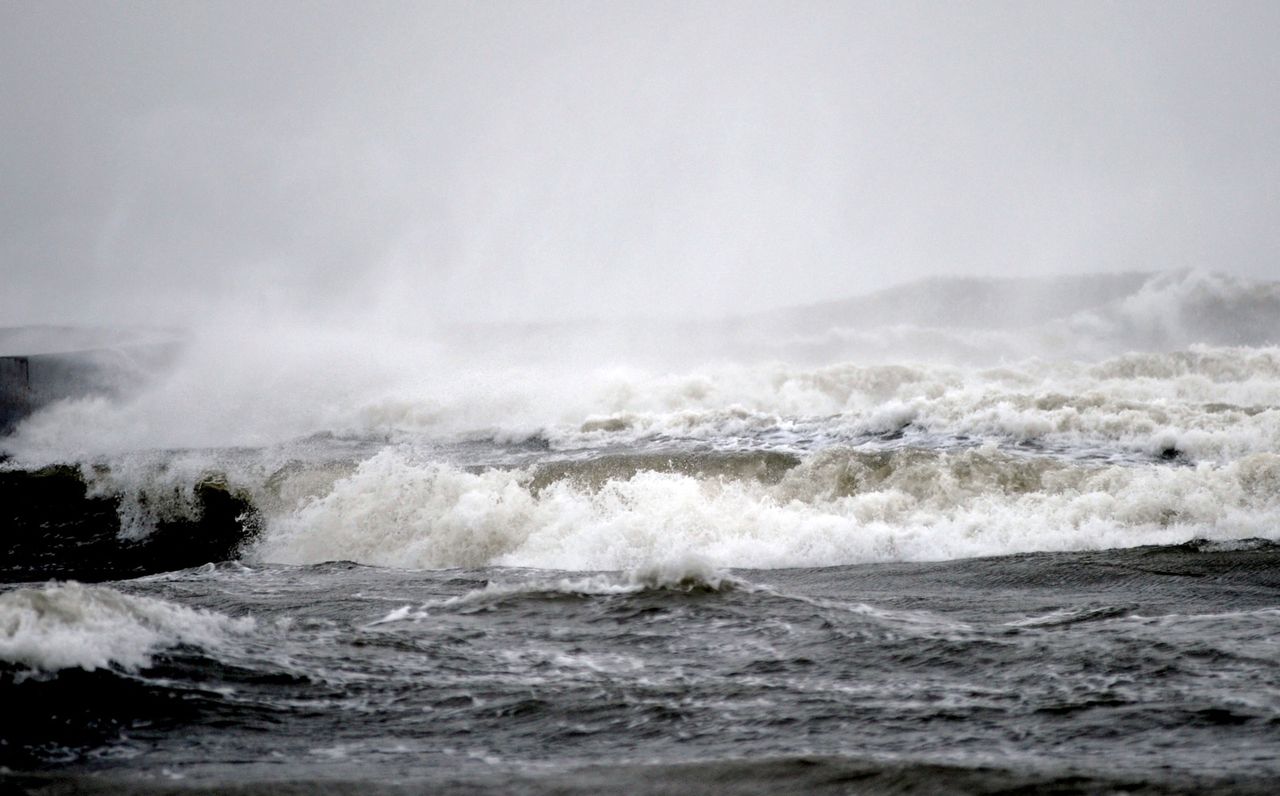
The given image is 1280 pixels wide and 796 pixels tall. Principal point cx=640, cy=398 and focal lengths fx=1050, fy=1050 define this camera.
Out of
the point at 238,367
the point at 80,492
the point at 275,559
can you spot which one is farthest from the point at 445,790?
the point at 238,367

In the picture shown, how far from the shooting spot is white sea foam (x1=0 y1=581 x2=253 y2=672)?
5.08 m

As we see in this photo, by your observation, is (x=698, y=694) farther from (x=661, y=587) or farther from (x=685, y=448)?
(x=685, y=448)

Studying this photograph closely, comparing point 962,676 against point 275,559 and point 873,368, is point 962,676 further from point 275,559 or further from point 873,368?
point 873,368

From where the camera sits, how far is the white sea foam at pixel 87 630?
5078mm

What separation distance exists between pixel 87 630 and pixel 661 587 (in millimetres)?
3721

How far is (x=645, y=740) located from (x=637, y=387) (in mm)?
17655

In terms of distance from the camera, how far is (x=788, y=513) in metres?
11.0

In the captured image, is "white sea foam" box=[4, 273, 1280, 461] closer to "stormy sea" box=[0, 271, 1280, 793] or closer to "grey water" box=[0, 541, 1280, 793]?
"stormy sea" box=[0, 271, 1280, 793]

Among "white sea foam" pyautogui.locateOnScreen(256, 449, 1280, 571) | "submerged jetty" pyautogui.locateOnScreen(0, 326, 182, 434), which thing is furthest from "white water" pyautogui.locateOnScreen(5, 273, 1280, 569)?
"submerged jetty" pyautogui.locateOnScreen(0, 326, 182, 434)

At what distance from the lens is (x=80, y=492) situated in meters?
16.4

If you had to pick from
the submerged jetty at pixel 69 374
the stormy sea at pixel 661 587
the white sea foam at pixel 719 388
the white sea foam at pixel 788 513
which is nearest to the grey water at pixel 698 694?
the stormy sea at pixel 661 587

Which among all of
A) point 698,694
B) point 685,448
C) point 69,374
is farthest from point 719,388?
point 698,694

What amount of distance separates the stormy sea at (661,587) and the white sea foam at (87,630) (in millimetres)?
20

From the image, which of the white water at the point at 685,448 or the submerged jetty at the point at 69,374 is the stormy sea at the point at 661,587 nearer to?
the white water at the point at 685,448
